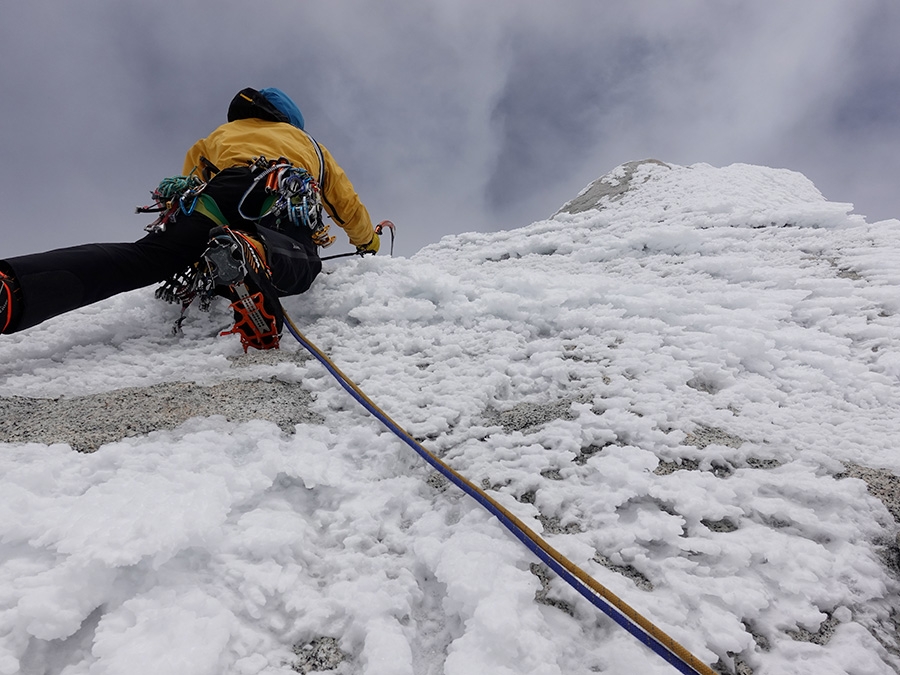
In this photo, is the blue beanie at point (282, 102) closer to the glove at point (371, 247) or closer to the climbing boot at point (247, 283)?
the glove at point (371, 247)

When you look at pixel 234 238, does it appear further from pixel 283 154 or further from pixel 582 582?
pixel 582 582

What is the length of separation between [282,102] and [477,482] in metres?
3.47

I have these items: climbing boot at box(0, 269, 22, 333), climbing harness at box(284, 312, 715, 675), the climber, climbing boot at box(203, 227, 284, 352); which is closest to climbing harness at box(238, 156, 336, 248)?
the climber

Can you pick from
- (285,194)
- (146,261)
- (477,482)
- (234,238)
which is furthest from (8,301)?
(477,482)

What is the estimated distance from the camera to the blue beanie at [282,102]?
3627 mm

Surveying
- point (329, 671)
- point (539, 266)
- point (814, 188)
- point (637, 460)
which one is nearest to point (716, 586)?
point (637, 460)

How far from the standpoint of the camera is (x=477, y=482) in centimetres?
173

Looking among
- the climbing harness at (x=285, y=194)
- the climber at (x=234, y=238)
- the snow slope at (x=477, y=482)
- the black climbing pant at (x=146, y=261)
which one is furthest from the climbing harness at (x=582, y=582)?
the climbing harness at (x=285, y=194)

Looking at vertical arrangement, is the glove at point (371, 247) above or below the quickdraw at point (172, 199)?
above

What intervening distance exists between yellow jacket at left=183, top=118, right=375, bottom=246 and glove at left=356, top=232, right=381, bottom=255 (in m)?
0.11

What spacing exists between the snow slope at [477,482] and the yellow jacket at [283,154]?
0.95 metres

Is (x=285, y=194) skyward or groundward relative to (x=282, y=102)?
groundward

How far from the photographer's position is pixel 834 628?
1206mm

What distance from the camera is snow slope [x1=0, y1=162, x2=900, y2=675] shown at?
112cm
